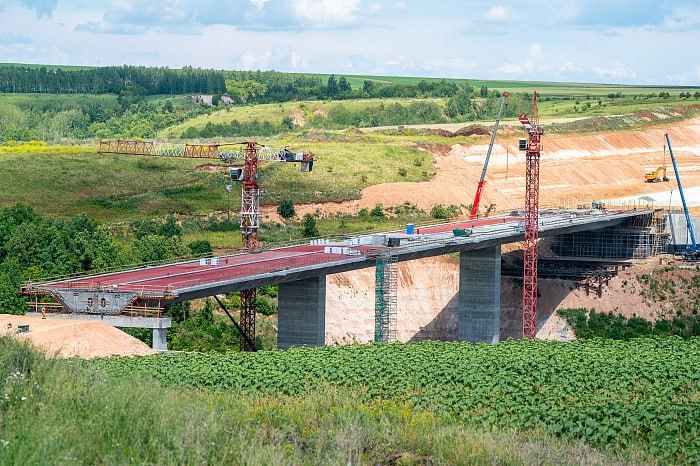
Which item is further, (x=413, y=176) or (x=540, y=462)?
(x=413, y=176)

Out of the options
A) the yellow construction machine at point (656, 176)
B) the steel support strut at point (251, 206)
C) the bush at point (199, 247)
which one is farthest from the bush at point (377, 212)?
the yellow construction machine at point (656, 176)

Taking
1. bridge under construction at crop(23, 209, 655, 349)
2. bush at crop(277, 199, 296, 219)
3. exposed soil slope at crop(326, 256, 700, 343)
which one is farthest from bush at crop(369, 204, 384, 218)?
exposed soil slope at crop(326, 256, 700, 343)

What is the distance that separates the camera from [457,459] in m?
35.7

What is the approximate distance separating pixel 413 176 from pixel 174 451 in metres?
113

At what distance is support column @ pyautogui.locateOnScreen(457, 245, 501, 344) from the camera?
291ft

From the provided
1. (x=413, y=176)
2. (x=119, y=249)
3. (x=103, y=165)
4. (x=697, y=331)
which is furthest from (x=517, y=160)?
(x=119, y=249)

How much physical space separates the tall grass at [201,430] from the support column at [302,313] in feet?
94.7

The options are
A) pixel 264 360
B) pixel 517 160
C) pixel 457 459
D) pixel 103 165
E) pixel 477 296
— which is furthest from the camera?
pixel 517 160

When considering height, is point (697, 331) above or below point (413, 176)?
below

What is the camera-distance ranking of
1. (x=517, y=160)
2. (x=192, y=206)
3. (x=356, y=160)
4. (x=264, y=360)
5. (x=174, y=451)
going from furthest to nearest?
(x=517, y=160) → (x=356, y=160) → (x=192, y=206) → (x=264, y=360) → (x=174, y=451)

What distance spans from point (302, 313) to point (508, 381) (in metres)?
22.8

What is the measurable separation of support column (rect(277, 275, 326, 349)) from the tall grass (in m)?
28.9

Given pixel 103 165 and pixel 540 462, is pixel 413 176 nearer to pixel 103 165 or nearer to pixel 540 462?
pixel 103 165

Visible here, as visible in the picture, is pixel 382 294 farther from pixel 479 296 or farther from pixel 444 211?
pixel 444 211
